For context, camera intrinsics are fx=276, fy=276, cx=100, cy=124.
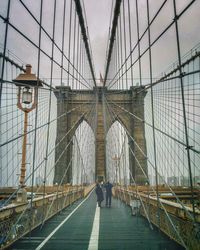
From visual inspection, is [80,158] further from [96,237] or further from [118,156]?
[96,237]

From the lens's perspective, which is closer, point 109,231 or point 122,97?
point 109,231

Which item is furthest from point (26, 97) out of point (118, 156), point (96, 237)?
point (118, 156)

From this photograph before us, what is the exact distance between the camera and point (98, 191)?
11.5 meters

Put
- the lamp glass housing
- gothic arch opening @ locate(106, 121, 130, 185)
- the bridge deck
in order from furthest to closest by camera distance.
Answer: gothic arch opening @ locate(106, 121, 130, 185)
the lamp glass housing
the bridge deck

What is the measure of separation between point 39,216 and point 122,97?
26.8 m

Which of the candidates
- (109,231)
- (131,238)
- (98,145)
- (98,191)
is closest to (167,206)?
(131,238)

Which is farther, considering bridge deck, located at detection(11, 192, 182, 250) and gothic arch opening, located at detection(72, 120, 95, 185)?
gothic arch opening, located at detection(72, 120, 95, 185)

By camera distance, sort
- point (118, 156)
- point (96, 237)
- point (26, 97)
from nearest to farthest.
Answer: point (96, 237)
point (26, 97)
point (118, 156)

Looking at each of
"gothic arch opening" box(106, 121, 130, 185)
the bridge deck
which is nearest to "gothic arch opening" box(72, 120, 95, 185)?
"gothic arch opening" box(106, 121, 130, 185)

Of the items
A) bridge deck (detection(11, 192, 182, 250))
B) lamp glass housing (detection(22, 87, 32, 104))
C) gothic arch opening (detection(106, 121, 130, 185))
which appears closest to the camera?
bridge deck (detection(11, 192, 182, 250))

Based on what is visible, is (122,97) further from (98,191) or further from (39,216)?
(39,216)

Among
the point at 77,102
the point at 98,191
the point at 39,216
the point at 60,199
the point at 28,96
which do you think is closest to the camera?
the point at 39,216

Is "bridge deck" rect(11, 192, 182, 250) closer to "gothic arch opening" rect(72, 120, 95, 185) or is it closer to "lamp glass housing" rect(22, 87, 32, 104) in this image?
"lamp glass housing" rect(22, 87, 32, 104)

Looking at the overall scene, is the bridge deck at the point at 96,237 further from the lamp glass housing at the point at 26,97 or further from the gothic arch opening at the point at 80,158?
the gothic arch opening at the point at 80,158
